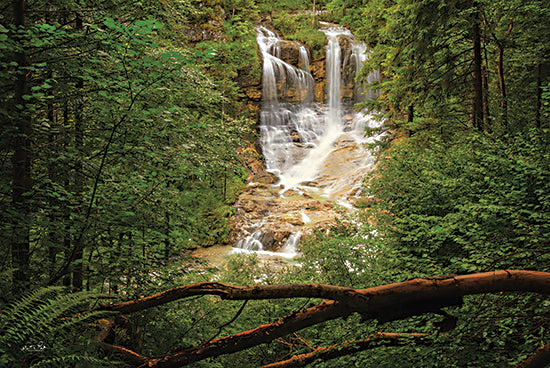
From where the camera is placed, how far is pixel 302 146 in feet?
84.8

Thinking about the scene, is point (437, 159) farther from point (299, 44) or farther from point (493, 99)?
point (299, 44)

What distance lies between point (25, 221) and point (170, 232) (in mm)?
1765

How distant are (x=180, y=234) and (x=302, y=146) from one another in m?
22.3

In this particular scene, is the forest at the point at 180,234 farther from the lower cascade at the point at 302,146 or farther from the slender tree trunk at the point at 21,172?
the lower cascade at the point at 302,146

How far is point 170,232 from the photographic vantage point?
423cm

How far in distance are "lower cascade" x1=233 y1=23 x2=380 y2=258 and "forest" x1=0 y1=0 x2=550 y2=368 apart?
785 cm

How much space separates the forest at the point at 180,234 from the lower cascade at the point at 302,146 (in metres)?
7.85

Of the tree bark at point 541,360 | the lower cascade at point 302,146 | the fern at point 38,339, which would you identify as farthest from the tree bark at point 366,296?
the lower cascade at point 302,146

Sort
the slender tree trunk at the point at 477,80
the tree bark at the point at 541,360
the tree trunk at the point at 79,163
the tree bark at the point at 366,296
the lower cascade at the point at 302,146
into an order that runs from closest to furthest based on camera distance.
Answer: the tree bark at the point at 541,360 < the tree bark at the point at 366,296 < the tree trunk at the point at 79,163 < the slender tree trunk at the point at 477,80 < the lower cascade at the point at 302,146

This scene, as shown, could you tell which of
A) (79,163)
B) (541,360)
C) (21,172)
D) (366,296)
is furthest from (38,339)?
(541,360)

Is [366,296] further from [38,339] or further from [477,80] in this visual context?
[477,80]

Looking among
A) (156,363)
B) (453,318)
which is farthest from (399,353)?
(156,363)

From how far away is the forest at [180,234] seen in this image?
2.20 m

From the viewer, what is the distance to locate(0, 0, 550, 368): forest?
2.20 m
